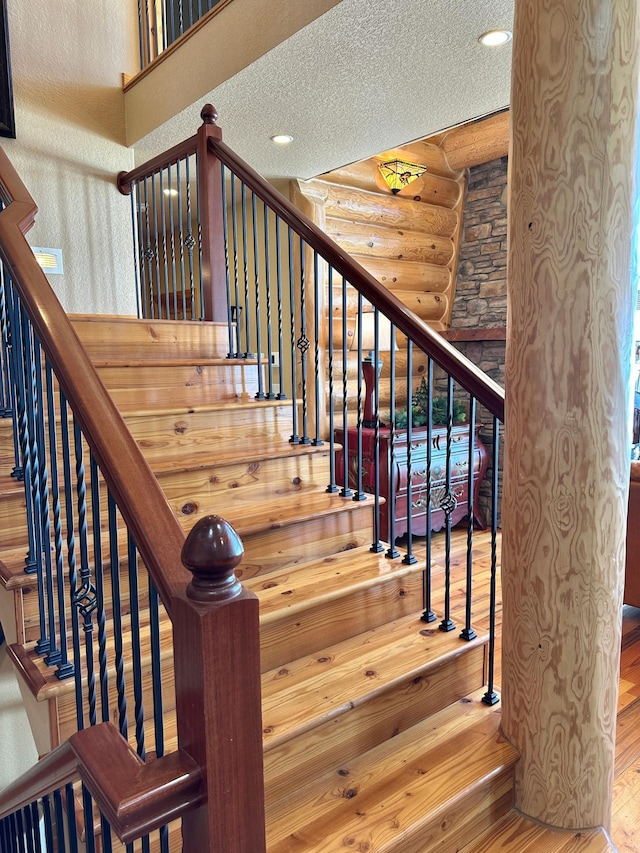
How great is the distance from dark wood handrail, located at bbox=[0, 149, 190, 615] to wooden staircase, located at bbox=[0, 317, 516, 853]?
75cm

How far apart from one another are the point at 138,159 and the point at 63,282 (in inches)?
37.9

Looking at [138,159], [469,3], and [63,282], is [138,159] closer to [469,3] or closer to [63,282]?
[63,282]

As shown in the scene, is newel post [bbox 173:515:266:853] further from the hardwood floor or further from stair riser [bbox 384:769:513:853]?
the hardwood floor

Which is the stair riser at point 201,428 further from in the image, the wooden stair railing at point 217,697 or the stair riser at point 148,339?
the wooden stair railing at point 217,697

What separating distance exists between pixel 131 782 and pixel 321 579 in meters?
1.29

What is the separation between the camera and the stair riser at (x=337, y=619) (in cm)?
171


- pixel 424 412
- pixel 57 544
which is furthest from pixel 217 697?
pixel 424 412

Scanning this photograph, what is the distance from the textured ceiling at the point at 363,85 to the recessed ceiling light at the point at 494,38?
0.03 metres

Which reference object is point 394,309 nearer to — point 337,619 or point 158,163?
point 337,619

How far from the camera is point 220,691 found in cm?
68

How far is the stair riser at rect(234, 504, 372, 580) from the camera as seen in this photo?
196 cm

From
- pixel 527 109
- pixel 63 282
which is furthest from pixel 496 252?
pixel 527 109

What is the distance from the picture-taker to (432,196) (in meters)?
5.05

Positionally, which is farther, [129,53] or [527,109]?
[129,53]
